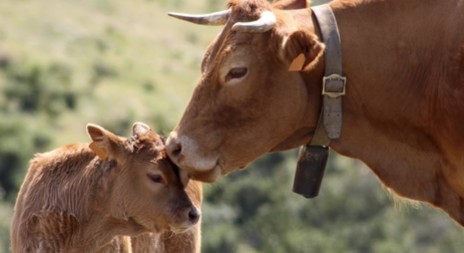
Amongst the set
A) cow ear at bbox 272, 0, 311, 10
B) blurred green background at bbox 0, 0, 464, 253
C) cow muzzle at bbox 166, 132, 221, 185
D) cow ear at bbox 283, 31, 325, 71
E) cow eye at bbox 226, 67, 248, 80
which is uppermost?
cow ear at bbox 283, 31, 325, 71

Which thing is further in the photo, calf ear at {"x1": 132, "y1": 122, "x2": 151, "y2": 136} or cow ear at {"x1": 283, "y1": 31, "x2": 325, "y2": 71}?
calf ear at {"x1": 132, "y1": 122, "x2": 151, "y2": 136}

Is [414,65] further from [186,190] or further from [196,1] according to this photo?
[196,1]

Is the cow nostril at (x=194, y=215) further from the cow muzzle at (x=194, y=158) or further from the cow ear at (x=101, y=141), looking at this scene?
the cow muzzle at (x=194, y=158)

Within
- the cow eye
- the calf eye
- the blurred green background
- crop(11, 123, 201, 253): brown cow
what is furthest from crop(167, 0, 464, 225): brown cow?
the blurred green background

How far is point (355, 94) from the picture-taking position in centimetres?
1205

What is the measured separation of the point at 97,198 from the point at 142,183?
0.48 metres

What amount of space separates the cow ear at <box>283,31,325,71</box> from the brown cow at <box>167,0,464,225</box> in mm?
10

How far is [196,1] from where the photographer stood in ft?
343

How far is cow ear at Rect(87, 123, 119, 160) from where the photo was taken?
572 inches

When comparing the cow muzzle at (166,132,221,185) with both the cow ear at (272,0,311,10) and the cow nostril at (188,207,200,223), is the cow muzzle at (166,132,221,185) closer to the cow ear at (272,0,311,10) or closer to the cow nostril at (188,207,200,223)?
the cow ear at (272,0,311,10)

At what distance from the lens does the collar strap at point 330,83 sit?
11.9 m

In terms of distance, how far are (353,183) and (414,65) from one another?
63631 millimetres

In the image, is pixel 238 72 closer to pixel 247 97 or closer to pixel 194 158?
pixel 247 97

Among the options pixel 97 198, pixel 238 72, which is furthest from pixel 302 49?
pixel 97 198
